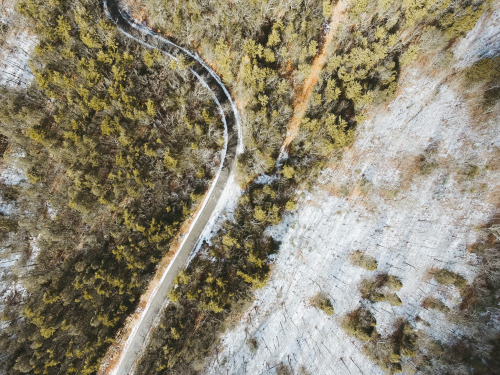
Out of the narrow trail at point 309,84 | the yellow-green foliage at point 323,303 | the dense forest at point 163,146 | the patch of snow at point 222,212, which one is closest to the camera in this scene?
the dense forest at point 163,146

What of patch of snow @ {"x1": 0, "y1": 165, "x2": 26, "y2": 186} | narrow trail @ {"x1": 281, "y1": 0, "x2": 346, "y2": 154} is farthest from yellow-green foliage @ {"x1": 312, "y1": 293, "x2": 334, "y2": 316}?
patch of snow @ {"x1": 0, "y1": 165, "x2": 26, "y2": 186}

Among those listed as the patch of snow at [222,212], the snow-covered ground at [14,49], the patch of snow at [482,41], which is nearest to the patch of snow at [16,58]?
the snow-covered ground at [14,49]

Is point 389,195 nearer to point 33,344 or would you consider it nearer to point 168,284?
point 168,284

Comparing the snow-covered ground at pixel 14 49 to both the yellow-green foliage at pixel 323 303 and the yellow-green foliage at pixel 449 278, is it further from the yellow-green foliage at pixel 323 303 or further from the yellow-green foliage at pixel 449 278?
the yellow-green foliage at pixel 449 278

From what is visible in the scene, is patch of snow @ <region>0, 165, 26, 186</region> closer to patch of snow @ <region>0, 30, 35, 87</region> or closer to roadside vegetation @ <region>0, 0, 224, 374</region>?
roadside vegetation @ <region>0, 0, 224, 374</region>

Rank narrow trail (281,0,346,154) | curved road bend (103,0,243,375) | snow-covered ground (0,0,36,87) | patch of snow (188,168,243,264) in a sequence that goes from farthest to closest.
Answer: patch of snow (188,168,243,264) < curved road bend (103,0,243,375) < narrow trail (281,0,346,154) < snow-covered ground (0,0,36,87)
